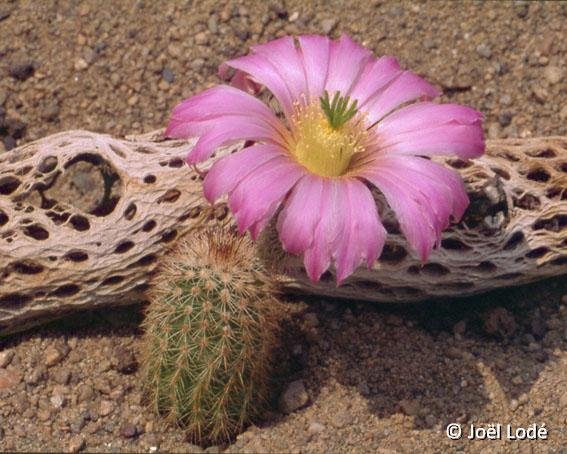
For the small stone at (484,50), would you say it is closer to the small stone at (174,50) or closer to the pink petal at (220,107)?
the small stone at (174,50)

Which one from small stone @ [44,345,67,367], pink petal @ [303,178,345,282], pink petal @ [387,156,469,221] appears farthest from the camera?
small stone @ [44,345,67,367]

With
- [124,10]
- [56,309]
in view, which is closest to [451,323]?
[56,309]

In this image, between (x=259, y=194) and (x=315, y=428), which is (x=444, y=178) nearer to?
(x=259, y=194)

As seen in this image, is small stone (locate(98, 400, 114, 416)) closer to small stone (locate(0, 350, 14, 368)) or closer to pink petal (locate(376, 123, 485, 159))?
small stone (locate(0, 350, 14, 368))

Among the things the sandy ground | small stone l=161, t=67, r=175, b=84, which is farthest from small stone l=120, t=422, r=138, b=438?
small stone l=161, t=67, r=175, b=84

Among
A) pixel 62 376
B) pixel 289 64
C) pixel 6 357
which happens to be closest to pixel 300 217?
pixel 289 64

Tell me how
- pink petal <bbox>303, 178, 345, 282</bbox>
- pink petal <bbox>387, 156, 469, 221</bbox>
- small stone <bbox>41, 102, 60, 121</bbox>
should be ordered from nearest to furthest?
pink petal <bbox>303, 178, 345, 282</bbox> → pink petal <bbox>387, 156, 469, 221</bbox> → small stone <bbox>41, 102, 60, 121</bbox>

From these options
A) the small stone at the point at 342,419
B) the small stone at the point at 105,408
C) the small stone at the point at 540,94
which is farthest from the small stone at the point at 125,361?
the small stone at the point at 540,94

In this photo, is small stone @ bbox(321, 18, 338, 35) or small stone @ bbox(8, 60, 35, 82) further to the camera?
small stone @ bbox(321, 18, 338, 35)
